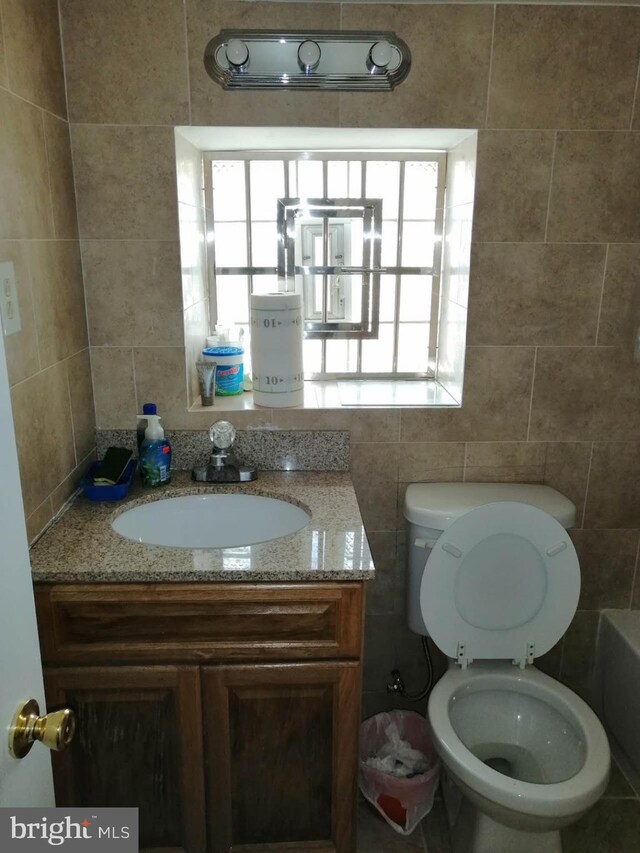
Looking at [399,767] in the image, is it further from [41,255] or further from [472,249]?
[41,255]

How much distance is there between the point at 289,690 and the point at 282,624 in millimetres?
160

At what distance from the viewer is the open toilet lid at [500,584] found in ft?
4.92

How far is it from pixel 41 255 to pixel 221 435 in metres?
0.59

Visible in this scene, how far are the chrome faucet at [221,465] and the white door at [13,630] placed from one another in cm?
86

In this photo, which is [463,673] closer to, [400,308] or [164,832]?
[164,832]

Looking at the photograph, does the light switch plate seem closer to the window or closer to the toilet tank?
the window

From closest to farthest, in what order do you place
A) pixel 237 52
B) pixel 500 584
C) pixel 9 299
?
1. pixel 9 299
2. pixel 237 52
3. pixel 500 584

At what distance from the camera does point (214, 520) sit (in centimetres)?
165

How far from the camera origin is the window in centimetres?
185

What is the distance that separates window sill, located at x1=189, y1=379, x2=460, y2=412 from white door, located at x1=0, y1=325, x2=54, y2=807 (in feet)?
3.21

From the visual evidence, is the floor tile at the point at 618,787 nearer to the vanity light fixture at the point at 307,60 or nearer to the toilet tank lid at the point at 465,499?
the toilet tank lid at the point at 465,499

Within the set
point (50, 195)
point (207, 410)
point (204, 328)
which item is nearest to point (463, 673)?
point (207, 410)

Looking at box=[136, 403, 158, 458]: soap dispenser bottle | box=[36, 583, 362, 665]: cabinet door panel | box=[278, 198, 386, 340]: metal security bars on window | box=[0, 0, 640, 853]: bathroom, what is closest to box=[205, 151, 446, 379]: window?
box=[278, 198, 386, 340]: metal security bars on window

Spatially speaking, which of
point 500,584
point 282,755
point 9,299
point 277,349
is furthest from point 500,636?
Answer: point 9,299
